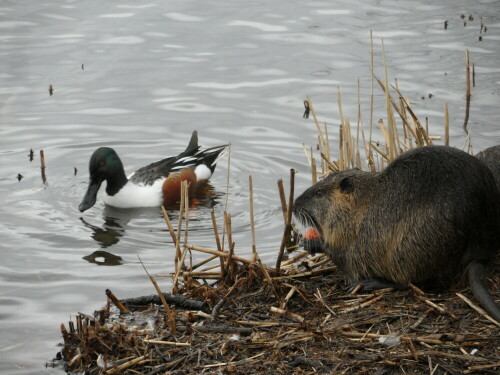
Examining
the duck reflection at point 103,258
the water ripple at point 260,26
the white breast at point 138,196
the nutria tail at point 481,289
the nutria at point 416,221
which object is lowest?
the duck reflection at point 103,258

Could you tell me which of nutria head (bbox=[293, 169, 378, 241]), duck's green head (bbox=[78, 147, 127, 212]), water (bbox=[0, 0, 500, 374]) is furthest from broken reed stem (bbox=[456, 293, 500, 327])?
duck's green head (bbox=[78, 147, 127, 212])

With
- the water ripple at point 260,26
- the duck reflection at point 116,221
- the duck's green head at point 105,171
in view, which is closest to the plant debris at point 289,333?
the duck reflection at point 116,221

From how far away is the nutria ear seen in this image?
5.47 meters

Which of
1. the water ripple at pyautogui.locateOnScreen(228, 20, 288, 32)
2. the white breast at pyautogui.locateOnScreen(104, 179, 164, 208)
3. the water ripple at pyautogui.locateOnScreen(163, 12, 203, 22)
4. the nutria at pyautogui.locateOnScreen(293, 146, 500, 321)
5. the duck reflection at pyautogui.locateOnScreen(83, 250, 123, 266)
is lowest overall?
the duck reflection at pyautogui.locateOnScreen(83, 250, 123, 266)

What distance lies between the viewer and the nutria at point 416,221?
498 centimetres

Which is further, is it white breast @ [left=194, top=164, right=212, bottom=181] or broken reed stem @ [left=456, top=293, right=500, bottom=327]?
white breast @ [left=194, top=164, right=212, bottom=181]

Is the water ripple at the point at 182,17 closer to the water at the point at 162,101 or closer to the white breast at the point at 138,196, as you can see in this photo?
the water at the point at 162,101

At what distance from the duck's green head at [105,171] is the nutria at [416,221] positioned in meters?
3.91

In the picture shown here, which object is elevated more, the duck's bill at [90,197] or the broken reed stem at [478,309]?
the broken reed stem at [478,309]

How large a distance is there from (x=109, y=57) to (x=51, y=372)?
7422mm

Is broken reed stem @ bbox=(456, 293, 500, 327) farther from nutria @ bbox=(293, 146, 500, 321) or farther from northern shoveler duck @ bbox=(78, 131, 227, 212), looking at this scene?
northern shoveler duck @ bbox=(78, 131, 227, 212)

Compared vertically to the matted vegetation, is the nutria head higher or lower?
higher

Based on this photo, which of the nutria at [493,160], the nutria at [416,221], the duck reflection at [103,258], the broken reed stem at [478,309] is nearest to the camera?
the broken reed stem at [478,309]

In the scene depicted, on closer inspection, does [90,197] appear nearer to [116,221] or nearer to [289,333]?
[116,221]
